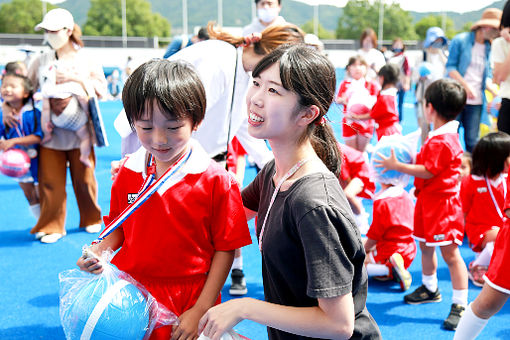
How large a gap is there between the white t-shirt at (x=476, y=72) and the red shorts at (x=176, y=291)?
5117 millimetres

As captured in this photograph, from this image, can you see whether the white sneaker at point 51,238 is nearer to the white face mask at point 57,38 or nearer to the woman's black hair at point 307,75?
the white face mask at point 57,38

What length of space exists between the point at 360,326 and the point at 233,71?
5.91ft

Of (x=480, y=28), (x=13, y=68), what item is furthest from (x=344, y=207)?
(x=13, y=68)

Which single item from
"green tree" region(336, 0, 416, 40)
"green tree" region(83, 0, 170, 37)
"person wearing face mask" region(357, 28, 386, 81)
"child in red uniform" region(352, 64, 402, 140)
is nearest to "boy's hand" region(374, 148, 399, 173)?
"child in red uniform" region(352, 64, 402, 140)

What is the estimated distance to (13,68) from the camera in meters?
6.21

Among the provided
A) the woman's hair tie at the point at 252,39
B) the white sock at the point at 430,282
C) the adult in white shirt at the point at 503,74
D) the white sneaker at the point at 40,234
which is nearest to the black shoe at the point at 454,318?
the white sock at the point at 430,282

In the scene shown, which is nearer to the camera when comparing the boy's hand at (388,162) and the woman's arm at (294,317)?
the woman's arm at (294,317)

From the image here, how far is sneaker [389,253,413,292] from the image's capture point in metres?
3.75

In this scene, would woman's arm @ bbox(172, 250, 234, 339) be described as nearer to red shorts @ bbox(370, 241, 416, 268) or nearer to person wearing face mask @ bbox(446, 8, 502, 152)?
red shorts @ bbox(370, 241, 416, 268)

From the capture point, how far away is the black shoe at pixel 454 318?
10.7ft

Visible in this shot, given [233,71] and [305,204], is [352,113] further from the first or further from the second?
[305,204]

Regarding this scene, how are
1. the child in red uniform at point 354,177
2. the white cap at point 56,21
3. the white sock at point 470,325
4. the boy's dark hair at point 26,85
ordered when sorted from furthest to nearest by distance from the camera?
1. the boy's dark hair at point 26,85
2. the white cap at point 56,21
3. the child in red uniform at point 354,177
4. the white sock at point 470,325

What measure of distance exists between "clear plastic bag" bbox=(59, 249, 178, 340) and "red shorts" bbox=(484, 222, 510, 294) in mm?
1554

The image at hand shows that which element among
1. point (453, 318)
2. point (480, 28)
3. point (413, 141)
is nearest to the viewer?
point (453, 318)
